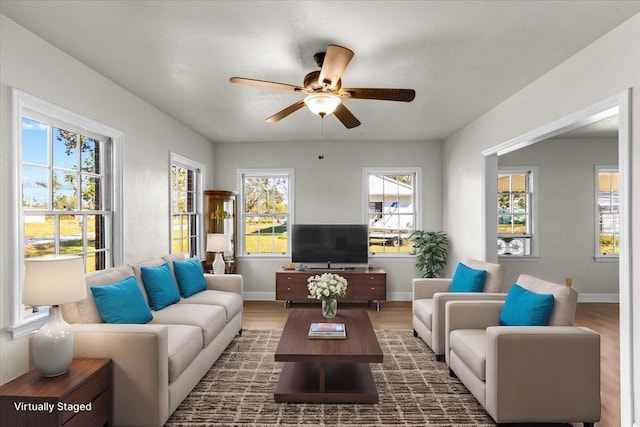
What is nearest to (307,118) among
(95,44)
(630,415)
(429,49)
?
(429,49)

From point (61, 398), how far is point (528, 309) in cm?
→ 299

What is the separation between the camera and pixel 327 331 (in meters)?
3.11

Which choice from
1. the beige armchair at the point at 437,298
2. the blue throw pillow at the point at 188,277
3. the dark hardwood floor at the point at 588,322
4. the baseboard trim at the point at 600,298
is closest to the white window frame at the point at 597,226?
the baseboard trim at the point at 600,298

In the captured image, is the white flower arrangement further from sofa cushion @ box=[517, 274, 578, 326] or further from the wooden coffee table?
sofa cushion @ box=[517, 274, 578, 326]

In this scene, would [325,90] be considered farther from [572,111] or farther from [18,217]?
[18,217]

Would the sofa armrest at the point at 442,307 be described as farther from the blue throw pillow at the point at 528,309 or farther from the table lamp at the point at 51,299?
the table lamp at the point at 51,299

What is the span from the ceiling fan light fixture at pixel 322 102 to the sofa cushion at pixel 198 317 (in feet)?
6.69

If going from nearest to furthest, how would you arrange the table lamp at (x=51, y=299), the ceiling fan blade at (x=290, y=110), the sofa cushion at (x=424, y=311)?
1. the table lamp at (x=51, y=299)
2. the ceiling fan blade at (x=290, y=110)
3. the sofa cushion at (x=424, y=311)

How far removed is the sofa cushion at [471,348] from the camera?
103 inches

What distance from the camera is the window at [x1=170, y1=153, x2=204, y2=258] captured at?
497 centimetres

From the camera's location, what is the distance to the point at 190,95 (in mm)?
3848

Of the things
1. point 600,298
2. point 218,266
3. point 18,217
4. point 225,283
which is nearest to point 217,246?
point 218,266

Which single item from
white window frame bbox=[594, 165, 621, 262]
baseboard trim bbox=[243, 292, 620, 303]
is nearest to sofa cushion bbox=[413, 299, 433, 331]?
baseboard trim bbox=[243, 292, 620, 303]

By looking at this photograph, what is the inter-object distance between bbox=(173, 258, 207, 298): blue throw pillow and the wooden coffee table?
4.64 feet
